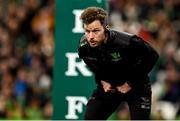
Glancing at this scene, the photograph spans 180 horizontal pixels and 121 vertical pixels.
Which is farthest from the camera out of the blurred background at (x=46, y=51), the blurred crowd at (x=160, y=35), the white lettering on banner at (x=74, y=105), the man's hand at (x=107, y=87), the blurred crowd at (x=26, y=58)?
the blurred crowd at (x=26, y=58)

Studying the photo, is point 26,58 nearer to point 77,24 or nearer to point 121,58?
point 77,24

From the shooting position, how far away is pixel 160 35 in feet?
48.8

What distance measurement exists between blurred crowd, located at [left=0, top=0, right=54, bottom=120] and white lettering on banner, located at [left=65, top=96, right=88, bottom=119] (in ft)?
15.9

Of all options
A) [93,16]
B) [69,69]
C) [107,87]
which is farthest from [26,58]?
[93,16]

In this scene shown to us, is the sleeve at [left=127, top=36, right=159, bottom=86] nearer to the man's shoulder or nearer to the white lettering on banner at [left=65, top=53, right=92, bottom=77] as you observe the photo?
the man's shoulder

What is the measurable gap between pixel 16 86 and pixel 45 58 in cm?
87

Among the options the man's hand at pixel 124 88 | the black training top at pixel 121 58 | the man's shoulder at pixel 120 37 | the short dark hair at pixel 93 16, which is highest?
the short dark hair at pixel 93 16

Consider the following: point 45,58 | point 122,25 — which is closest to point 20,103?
point 45,58

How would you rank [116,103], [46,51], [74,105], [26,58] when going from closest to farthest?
[116,103]
[74,105]
[46,51]
[26,58]

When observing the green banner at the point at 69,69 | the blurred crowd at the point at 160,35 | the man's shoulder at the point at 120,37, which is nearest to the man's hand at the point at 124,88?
the man's shoulder at the point at 120,37

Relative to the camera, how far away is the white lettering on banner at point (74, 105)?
9.35 m

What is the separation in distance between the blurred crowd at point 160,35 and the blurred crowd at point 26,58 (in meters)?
1.59

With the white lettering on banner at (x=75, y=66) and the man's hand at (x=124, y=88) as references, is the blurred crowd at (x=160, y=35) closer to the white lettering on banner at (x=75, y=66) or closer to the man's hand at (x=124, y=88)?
the white lettering on banner at (x=75, y=66)

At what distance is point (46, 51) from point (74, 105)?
6.12 meters
